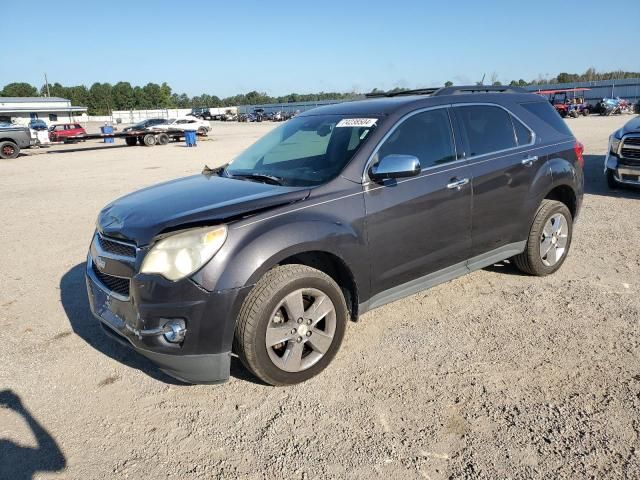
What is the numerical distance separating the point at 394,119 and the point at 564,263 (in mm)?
2872

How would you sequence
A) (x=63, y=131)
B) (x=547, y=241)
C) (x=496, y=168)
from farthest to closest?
(x=63, y=131), (x=547, y=241), (x=496, y=168)

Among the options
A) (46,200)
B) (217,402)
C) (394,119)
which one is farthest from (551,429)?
(46,200)

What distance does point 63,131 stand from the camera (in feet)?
113

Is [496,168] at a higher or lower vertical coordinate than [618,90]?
lower

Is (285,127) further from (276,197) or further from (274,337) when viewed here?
(274,337)

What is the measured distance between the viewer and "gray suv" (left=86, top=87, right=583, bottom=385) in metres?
2.98

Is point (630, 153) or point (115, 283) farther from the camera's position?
point (630, 153)

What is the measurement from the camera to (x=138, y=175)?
14656 mm

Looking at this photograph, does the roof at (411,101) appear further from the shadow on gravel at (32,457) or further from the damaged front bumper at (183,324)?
the shadow on gravel at (32,457)

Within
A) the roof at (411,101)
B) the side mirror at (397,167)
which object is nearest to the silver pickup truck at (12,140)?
the roof at (411,101)

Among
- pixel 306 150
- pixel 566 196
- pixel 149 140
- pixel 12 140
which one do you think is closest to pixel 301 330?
pixel 306 150

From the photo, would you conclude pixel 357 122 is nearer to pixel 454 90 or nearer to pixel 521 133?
pixel 454 90

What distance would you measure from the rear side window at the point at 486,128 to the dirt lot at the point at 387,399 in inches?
53.8

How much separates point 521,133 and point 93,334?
167 inches
